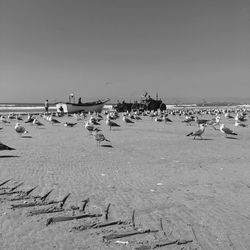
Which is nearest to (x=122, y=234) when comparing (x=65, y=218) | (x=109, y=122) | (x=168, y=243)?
(x=168, y=243)

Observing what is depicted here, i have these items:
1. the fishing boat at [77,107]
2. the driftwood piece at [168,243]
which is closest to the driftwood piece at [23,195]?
the driftwood piece at [168,243]

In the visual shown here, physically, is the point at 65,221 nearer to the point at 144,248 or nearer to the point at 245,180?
the point at 144,248

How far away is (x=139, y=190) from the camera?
8086 millimetres

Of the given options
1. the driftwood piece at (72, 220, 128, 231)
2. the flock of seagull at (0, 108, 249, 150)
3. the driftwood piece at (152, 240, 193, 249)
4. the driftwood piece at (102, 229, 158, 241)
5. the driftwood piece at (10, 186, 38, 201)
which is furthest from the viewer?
the flock of seagull at (0, 108, 249, 150)

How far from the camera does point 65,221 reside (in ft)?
19.4

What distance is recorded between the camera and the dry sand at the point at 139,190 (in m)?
5.33

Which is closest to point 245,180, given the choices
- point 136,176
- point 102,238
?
point 136,176

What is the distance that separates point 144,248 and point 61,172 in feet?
17.6

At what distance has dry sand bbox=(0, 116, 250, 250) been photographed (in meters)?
5.33

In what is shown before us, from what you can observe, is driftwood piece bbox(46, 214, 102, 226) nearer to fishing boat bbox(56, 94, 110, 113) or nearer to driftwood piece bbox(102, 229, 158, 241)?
driftwood piece bbox(102, 229, 158, 241)

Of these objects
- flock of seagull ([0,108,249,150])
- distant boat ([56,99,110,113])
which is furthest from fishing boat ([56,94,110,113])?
flock of seagull ([0,108,249,150])

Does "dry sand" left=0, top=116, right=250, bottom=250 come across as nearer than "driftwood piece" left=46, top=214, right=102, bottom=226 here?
Yes

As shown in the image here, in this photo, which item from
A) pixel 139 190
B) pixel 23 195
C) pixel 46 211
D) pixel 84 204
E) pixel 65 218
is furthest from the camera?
pixel 139 190

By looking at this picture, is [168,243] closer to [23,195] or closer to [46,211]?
[46,211]
